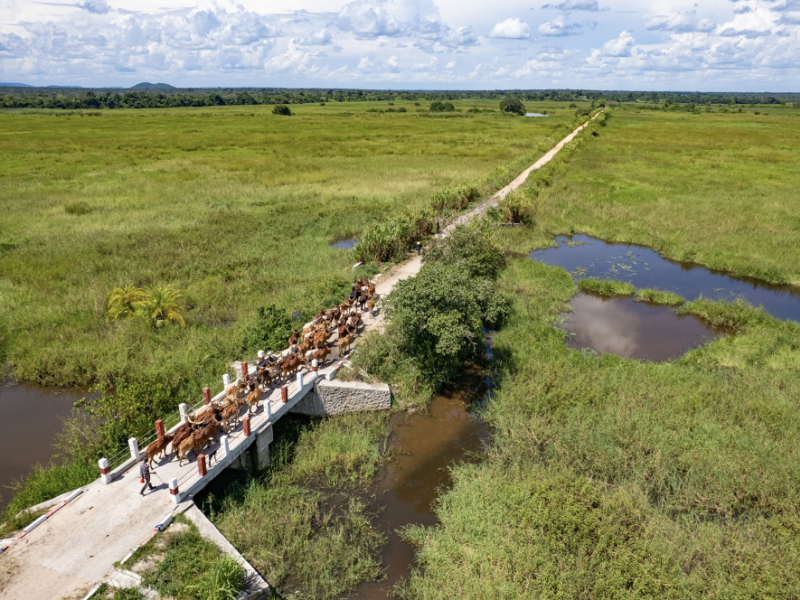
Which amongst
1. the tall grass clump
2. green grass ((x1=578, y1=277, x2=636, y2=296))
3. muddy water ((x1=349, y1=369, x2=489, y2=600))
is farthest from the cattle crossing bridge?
green grass ((x1=578, y1=277, x2=636, y2=296))

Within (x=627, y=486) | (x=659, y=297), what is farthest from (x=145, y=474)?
(x=659, y=297)

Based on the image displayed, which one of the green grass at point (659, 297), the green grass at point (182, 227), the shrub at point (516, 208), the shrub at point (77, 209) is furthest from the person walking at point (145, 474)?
the shrub at point (77, 209)

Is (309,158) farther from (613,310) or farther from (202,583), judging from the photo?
(202,583)

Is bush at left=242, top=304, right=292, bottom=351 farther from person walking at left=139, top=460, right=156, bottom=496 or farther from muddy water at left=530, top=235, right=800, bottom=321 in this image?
muddy water at left=530, top=235, right=800, bottom=321

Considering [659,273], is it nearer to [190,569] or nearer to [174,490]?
[174,490]

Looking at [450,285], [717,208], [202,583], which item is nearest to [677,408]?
[450,285]

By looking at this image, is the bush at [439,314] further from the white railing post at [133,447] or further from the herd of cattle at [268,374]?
the white railing post at [133,447]
